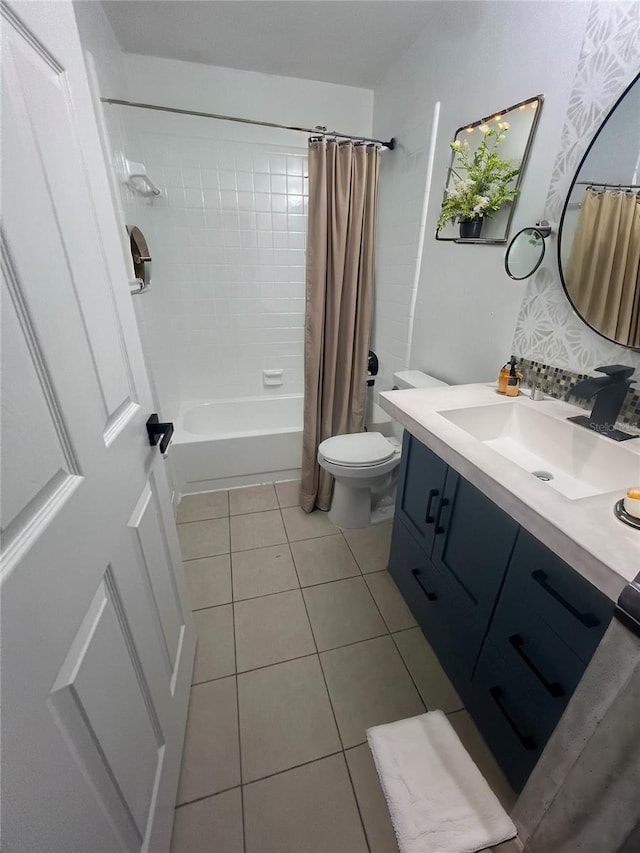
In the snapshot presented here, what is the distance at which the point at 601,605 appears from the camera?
2.06 feet

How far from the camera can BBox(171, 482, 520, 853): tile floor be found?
0.92 m

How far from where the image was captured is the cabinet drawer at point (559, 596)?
2.11 ft

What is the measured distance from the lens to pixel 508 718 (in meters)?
0.92

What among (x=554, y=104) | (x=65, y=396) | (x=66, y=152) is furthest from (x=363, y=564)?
(x=554, y=104)

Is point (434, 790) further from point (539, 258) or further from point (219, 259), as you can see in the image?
point (219, 259)

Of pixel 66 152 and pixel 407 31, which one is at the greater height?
pixel 407 31

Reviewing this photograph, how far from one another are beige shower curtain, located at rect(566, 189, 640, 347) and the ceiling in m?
1.08

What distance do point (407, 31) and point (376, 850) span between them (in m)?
3.10

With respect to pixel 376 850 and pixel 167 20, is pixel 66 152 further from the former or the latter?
pixel 167 20

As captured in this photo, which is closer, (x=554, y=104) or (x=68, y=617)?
(x=68, y=617)

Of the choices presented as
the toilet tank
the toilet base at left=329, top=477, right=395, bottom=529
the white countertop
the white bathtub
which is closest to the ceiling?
the toilet tank

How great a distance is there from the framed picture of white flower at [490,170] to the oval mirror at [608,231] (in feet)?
0.83

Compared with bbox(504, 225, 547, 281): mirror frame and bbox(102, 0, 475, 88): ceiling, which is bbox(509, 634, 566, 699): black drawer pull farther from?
bbox(102, 0, 475, 88): ceiling

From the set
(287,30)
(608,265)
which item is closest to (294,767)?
(608,265)
